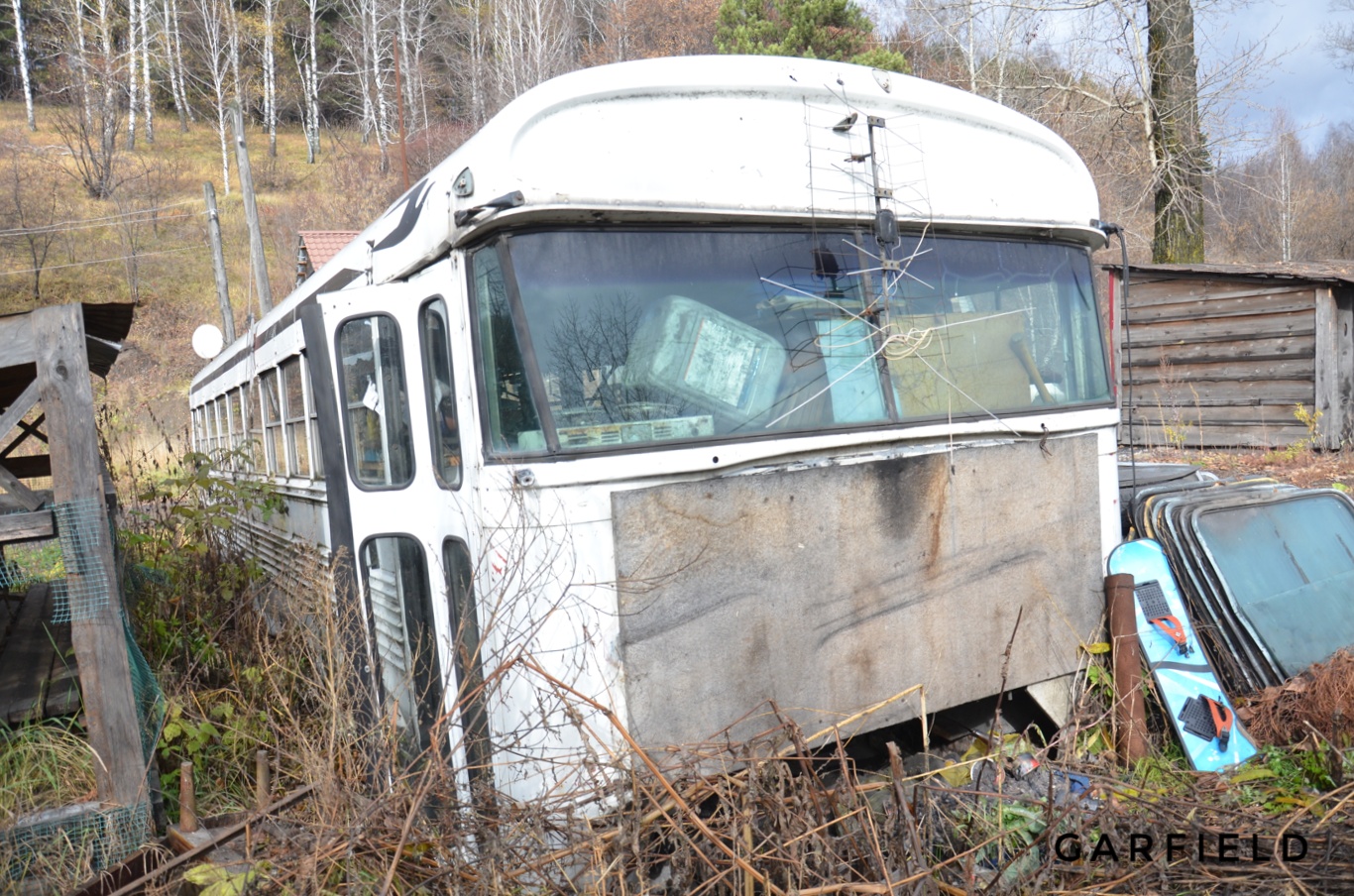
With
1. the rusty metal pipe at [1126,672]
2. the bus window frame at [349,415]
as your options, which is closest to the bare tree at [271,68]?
the bus window frame at [349,415]

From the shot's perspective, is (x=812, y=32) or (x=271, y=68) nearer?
(x=812, y=32)

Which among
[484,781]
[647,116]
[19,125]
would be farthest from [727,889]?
[19,125]

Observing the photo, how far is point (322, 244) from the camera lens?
55.1 ft

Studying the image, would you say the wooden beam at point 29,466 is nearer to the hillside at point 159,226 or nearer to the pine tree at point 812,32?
the hillside at point 159,226

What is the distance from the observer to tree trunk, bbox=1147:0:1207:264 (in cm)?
1468

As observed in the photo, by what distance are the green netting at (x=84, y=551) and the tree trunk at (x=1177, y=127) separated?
15.0 m

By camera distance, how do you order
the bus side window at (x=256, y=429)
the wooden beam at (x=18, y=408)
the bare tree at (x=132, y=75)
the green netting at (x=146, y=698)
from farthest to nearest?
the bare tree at (x=132, y=75) → the bus side window at (x=256, y=429) → the green netting at (x=146, y=698) → the wooden beam at (x=18, y=408)

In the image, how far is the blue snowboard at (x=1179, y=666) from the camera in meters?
4.02

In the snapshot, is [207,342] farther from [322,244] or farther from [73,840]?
[73,840]

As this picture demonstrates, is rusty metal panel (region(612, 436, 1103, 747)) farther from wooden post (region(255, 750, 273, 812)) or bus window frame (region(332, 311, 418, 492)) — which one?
wooden post (region(255, 750, 273, 812))

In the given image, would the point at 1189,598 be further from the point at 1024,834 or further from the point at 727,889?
the point at 727,889

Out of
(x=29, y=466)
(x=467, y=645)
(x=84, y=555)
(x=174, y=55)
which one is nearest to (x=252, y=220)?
(x=29, y=466)

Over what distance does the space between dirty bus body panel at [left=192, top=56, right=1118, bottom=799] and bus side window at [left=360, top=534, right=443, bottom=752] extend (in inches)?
0.8

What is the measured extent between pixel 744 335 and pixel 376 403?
59.6 inches
